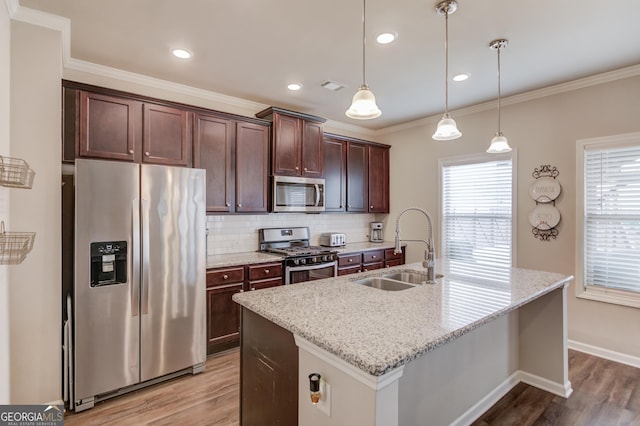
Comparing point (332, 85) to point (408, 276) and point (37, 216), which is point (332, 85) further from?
point (37, 216)

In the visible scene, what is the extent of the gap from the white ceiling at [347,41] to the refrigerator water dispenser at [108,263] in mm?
1611

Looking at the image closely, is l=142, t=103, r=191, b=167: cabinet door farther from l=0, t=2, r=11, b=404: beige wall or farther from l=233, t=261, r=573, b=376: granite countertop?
l=233, t=261, r=573, b=376: granite countertop

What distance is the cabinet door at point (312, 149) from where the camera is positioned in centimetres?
403

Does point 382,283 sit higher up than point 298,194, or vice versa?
point 298,194

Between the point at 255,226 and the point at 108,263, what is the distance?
1816 mm

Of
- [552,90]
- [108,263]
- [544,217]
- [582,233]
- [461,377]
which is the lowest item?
[461,377]

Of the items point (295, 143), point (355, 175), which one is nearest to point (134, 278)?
point (295, 143)

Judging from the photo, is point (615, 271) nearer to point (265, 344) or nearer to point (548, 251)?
point (548, 251)

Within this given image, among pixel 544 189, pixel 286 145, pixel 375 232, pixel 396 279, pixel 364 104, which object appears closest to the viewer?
pixel 364 104

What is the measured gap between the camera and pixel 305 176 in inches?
159

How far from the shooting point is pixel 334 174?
449cm

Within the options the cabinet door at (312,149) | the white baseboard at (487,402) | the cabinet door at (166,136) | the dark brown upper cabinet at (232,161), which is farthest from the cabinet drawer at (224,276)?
the white baseboard at (487,402)

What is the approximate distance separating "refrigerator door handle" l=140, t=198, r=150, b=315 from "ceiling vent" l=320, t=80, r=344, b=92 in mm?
2104

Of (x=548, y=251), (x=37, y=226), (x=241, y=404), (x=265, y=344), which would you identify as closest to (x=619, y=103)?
(x=548, y=251)
